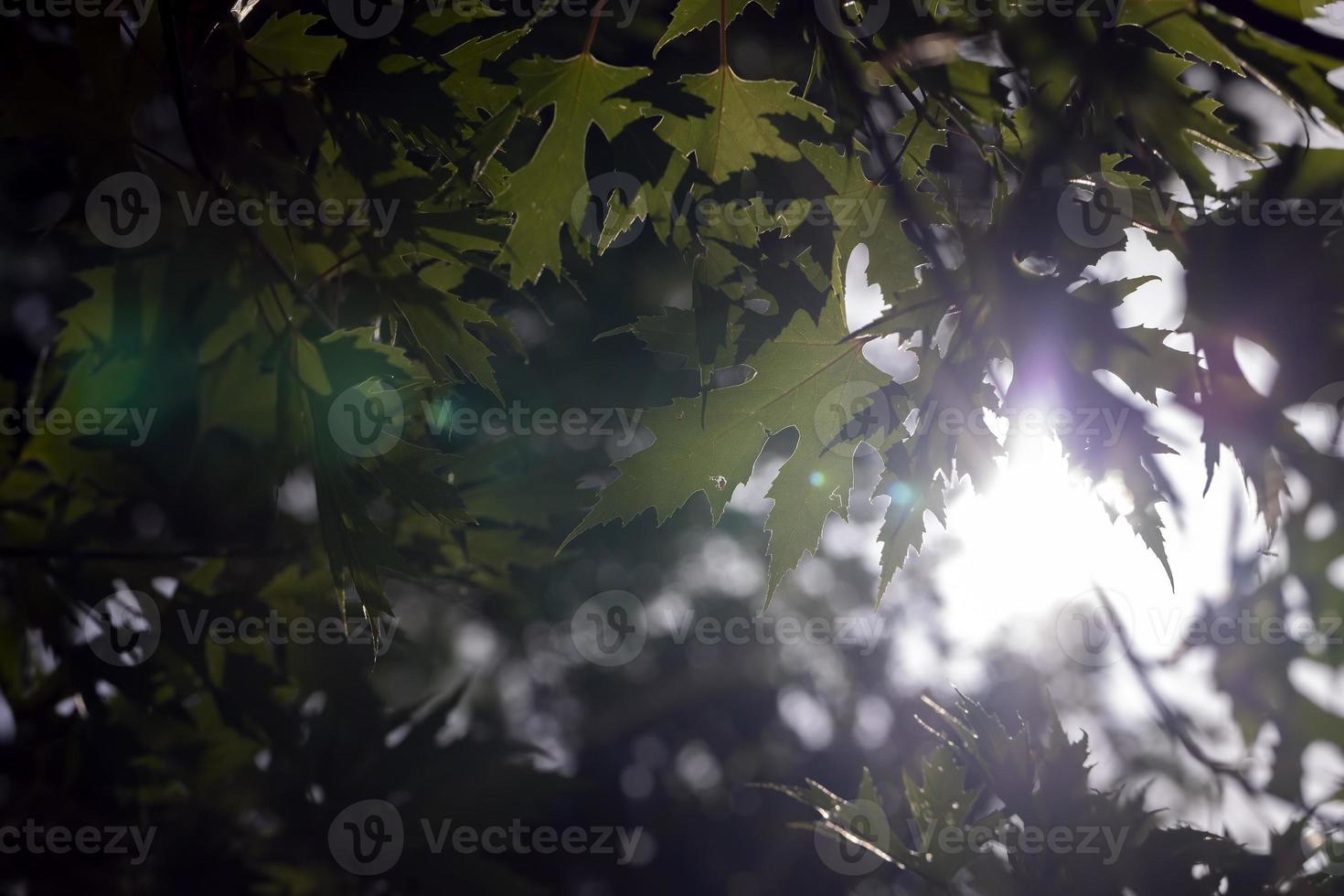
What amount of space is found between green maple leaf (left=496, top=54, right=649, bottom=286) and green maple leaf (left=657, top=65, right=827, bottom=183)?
0.31ft

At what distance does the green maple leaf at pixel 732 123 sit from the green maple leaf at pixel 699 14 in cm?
7

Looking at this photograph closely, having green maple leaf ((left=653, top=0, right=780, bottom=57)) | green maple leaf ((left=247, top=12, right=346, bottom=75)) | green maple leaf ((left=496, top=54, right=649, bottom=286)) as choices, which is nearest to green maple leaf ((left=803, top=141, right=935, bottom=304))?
green maple leaf ((left=653, top=0, right=780, bottom=57))

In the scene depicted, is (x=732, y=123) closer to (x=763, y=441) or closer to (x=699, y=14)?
(x=699, y=14)

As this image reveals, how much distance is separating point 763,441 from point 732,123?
59cm

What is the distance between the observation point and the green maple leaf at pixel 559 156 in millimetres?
1414

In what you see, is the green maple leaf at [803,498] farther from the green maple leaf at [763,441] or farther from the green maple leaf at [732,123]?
the green maple leaf at [732,123]

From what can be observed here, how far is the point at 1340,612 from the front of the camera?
6.18 feet

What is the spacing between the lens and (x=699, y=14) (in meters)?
1.34

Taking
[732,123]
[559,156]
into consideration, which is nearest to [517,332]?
[559,156]

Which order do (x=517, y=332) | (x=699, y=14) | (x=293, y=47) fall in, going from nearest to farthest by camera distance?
(x=699, y=14)
(x=293, y=47)
(x=517, y=332)

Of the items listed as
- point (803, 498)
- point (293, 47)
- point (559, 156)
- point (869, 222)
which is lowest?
point (803, 498)

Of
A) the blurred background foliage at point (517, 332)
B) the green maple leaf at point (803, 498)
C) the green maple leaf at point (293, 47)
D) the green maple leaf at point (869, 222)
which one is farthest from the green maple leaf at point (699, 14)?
the green maple leaf at point (803, 498)

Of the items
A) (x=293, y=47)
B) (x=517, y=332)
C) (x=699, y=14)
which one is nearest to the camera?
(x=699, y=14)

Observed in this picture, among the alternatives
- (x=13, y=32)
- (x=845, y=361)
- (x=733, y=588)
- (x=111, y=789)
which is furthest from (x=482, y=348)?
(x=733, y=588)
